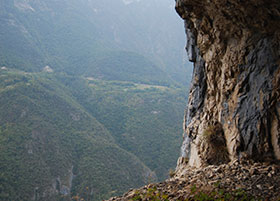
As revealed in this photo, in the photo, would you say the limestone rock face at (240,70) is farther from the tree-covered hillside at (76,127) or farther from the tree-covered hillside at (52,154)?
the tree-covered hillside at (52,154)

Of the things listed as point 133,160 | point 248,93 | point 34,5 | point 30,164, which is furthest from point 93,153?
point 34,5

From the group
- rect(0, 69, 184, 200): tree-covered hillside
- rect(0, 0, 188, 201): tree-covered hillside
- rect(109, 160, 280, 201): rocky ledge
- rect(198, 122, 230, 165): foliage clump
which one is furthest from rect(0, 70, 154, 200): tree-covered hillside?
rect(109, 160, 280, 201): rocky ledge

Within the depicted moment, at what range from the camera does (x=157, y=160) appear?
69.9m

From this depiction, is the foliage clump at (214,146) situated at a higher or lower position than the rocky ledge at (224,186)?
higher

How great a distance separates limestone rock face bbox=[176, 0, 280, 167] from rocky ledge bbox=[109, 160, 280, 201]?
1.95 feet

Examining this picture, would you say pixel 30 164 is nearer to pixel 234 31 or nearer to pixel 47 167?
pixel 47 167

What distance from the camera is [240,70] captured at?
28.3 ft

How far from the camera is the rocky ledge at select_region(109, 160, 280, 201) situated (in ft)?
21.5

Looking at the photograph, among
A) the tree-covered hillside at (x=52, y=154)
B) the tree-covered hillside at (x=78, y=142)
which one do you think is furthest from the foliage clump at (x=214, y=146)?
the tree-covered hillside at (x=52, y=154)

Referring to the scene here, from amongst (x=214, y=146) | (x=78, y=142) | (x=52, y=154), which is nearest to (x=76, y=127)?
(x=78, y=142)

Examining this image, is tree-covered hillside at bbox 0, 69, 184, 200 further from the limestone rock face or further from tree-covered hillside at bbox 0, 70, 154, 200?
the limestone rock face

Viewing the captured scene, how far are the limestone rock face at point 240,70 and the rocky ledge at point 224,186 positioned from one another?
593mm

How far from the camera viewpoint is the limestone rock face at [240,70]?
7.46 meters

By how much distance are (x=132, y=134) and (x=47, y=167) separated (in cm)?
3504
